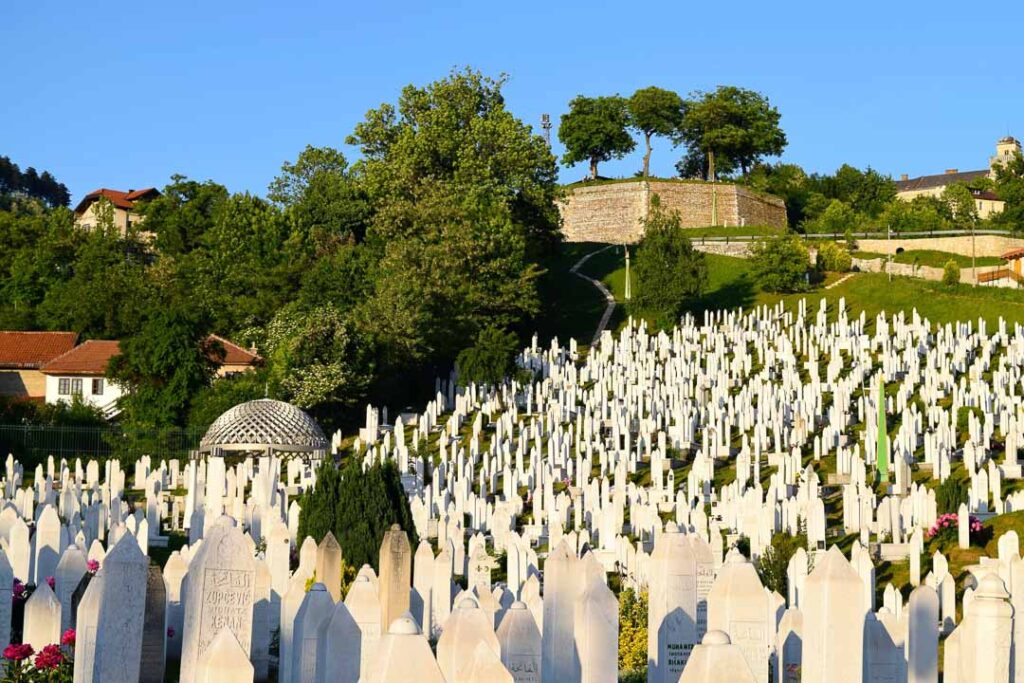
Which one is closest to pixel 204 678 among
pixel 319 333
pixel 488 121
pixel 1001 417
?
pixel 1001 417

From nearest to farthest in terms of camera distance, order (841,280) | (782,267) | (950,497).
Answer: (950,497) < (782,267) < (841,280)

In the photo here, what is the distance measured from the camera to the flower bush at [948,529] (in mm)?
25891

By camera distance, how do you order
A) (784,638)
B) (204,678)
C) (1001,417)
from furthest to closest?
(1001,417) → (784,638) → (204,678)

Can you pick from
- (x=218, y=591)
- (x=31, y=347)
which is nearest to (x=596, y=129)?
(x=31, y=347)

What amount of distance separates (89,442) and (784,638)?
99.9 ft

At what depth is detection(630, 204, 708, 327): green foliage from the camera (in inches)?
2320

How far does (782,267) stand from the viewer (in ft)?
206

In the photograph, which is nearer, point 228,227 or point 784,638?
point 784,638

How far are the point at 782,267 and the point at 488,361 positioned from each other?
60.6ft

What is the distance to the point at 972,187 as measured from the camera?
113 metres

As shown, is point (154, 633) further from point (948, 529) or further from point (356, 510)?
point (948, 529)

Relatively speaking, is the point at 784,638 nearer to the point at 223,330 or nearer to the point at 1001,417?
the point at 1001,417

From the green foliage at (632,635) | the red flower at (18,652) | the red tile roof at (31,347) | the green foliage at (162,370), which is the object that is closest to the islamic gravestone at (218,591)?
the red flower at (18,652)

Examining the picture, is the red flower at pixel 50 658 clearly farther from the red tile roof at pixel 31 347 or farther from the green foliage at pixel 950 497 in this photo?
the red tile roof at pixel 31 347
